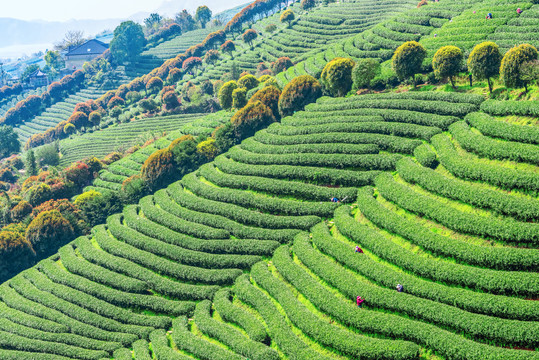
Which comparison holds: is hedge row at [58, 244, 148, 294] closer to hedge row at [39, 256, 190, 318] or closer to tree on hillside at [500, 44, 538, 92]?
hedge row at [39, 256, 190, 318]

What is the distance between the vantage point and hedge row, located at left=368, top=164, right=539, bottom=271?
99.9 ft

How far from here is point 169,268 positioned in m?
48.5

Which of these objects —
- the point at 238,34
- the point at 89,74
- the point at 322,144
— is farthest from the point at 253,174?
the point at 89,74

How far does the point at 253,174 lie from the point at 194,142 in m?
19.6

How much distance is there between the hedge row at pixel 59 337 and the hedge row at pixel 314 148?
29544 millimetres

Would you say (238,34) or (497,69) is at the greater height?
(238,34)

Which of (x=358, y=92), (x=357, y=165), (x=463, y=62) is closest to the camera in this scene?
(x=357, y=165)

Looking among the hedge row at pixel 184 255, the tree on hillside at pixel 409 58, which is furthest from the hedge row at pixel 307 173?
the tree on hillside at pixel 409 58

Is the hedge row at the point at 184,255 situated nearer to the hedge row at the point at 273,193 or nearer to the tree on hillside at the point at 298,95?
the hedge row at the point at 273,193

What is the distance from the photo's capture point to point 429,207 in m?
37.9

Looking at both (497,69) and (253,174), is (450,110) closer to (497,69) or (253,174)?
(497,69)

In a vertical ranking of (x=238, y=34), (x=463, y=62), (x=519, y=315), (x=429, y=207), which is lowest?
(x=519, y=315)

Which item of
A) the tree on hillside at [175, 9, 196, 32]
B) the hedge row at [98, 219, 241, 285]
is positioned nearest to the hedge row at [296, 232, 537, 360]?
the hedge row at [98, 219, 241, 285]

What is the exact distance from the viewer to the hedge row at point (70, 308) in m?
45.5
